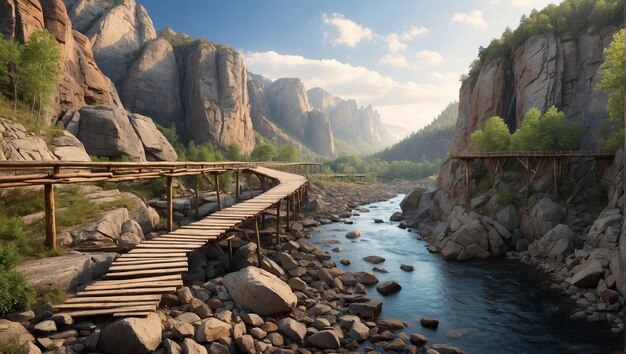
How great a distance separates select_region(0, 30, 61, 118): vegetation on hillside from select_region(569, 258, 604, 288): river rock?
47206 mm

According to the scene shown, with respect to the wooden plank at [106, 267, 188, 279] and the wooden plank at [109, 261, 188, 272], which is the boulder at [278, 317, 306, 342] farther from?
the wooden plank at [109, 261, 188, 272]

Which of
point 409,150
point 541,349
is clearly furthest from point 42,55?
point 409,150

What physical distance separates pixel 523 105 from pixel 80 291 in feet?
177

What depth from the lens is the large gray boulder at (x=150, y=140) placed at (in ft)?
141

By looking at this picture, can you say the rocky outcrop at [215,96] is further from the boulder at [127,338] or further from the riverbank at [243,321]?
the boulder at [127,338]

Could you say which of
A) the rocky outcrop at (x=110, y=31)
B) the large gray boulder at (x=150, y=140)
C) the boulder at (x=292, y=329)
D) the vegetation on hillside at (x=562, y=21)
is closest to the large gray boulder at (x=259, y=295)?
the boulder at (x=292, y=329)

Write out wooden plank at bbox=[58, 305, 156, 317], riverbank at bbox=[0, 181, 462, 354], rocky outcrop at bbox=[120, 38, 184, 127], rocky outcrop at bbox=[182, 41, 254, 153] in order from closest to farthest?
riverbank at bbox=[0, 181, 462, 354] < wooden plank at bbox=[58, 305, 156, 317] < rocky outcrop at bbox=[120, 38, 184, 127] < rocky outcrop at bbox=[182, 41, 254, 153]

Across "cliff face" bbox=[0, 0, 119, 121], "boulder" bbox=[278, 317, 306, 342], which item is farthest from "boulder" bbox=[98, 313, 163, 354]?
"cliff face" bbox=[0, 0, 119, 121]

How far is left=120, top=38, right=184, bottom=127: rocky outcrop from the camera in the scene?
8912 cm

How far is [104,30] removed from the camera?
293 ft

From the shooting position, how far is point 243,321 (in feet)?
39.4

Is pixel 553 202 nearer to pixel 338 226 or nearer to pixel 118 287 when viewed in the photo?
pixel 338 226

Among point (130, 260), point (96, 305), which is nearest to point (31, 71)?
point (130, 260)

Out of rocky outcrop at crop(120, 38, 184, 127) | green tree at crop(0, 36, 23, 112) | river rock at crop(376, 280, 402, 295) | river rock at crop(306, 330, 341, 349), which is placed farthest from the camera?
rocky outcrop at crop(120, 38, 184, 127)
